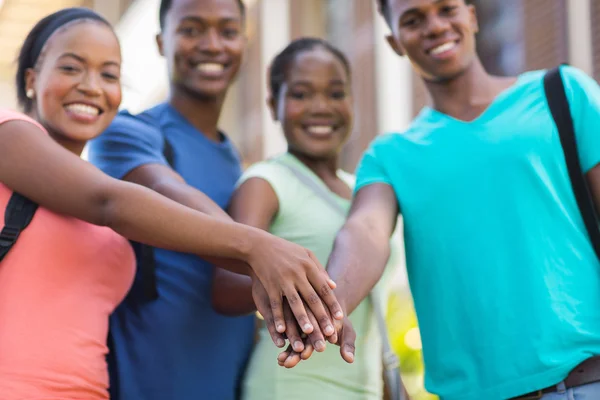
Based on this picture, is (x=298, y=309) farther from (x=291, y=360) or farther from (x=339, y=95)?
(x=339, y=95)

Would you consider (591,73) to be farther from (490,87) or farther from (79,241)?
(79,241)

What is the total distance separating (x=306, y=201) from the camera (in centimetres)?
297

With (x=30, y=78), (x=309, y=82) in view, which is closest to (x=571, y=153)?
(x=309, y=82)

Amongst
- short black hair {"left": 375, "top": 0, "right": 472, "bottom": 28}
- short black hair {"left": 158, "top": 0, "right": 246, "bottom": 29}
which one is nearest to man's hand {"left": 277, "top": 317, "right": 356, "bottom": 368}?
short black hair {"left": 375, "top": 0, "right": 472, "bottom": 28}

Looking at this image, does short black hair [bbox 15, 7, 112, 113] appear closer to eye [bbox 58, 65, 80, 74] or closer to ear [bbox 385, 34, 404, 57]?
eye [bbox 58, 65, 80, 74]

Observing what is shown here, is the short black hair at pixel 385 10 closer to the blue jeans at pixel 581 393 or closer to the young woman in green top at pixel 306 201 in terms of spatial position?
the young woman in green top at pixel 306 201

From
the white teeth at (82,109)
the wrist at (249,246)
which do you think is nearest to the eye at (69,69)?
the white teeth at (82,109)

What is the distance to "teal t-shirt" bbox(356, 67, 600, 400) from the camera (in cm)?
238

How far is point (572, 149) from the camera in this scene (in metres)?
2.45

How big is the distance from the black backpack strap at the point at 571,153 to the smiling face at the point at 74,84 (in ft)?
4.56

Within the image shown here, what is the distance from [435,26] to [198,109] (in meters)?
1.01

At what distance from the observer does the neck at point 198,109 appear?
3.23m

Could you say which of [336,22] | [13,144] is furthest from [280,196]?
[336,22]

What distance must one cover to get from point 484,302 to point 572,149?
53 centimetres
